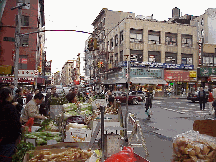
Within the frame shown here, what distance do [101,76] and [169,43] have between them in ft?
70.5

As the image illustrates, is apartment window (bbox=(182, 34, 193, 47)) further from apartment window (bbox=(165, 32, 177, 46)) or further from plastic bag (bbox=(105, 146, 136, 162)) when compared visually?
plastic bag (bbox=(105, 146, 136, 162))

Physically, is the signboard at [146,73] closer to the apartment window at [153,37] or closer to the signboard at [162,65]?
the signboard at [162,65]

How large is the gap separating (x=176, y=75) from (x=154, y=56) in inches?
233

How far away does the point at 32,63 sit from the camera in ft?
124

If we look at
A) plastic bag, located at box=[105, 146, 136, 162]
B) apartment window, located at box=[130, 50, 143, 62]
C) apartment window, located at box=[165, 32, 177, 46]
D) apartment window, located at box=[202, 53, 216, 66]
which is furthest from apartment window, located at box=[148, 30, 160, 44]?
plastic bag, located at box=[105, 146, 136, 162]

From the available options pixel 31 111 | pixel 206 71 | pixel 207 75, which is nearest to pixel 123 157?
pixel 31 111

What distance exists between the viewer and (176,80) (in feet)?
146

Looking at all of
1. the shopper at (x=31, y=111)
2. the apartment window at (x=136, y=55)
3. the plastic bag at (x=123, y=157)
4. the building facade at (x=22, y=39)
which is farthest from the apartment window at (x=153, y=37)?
the plastic bag at (x=123, y=157)

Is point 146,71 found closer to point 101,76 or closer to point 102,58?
point 102,58

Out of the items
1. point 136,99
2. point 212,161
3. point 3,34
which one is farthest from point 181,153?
point 3,34

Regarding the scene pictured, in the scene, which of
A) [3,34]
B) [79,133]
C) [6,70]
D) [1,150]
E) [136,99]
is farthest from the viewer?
[3,34]

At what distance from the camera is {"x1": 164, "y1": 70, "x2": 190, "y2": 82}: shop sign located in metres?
43.9

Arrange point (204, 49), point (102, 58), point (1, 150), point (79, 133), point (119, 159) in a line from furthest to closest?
point (102, 58) → point (204, 49) → point (1, 150) → point (79, 133) → point (119, 159)

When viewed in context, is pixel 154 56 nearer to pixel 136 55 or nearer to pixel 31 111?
pixel 136 55
